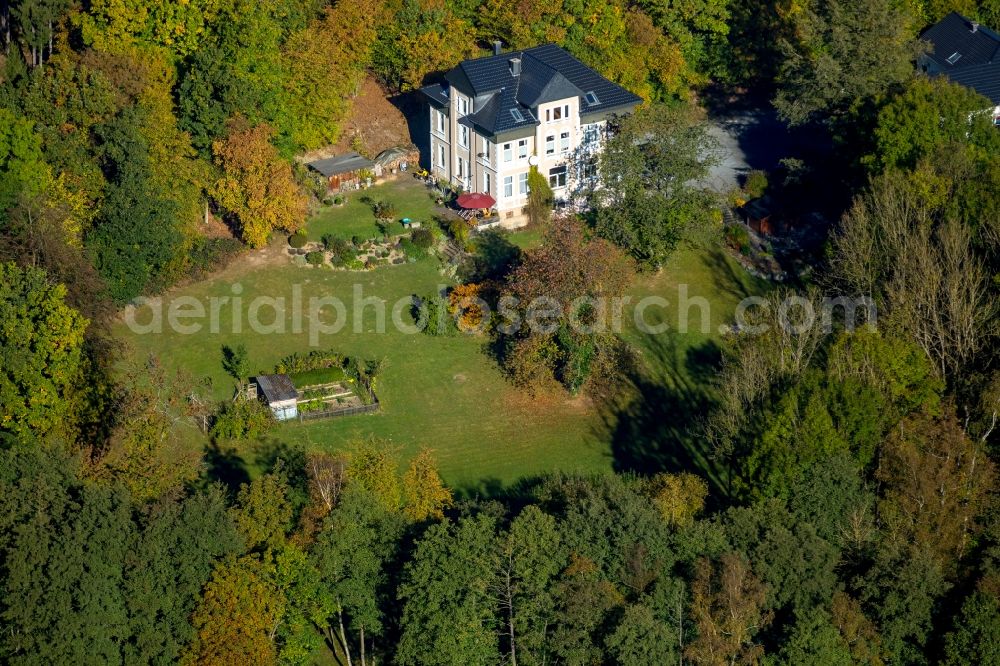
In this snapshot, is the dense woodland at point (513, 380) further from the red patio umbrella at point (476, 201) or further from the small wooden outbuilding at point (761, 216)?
the small wooden outbuilding at point (761, 216)

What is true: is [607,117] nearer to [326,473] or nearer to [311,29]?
[311,29]

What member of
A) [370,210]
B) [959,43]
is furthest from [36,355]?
[959,43]

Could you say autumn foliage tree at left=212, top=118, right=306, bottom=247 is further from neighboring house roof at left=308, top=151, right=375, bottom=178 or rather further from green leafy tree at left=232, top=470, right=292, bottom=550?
green leafy tree at left=232, top=470, right=292, bottom=550

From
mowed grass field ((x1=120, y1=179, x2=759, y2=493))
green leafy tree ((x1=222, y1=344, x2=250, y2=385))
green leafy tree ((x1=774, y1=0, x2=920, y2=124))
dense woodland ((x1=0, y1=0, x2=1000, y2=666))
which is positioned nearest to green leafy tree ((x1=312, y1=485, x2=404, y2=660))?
dense woodland ((x1=0, y1=0, x2=1000, y2=666))

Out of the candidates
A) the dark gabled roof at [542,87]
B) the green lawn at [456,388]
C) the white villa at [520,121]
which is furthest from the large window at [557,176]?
the green lawn at [456,388]

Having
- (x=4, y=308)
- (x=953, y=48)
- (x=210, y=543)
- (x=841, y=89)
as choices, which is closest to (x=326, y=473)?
(x=210, y=543)
